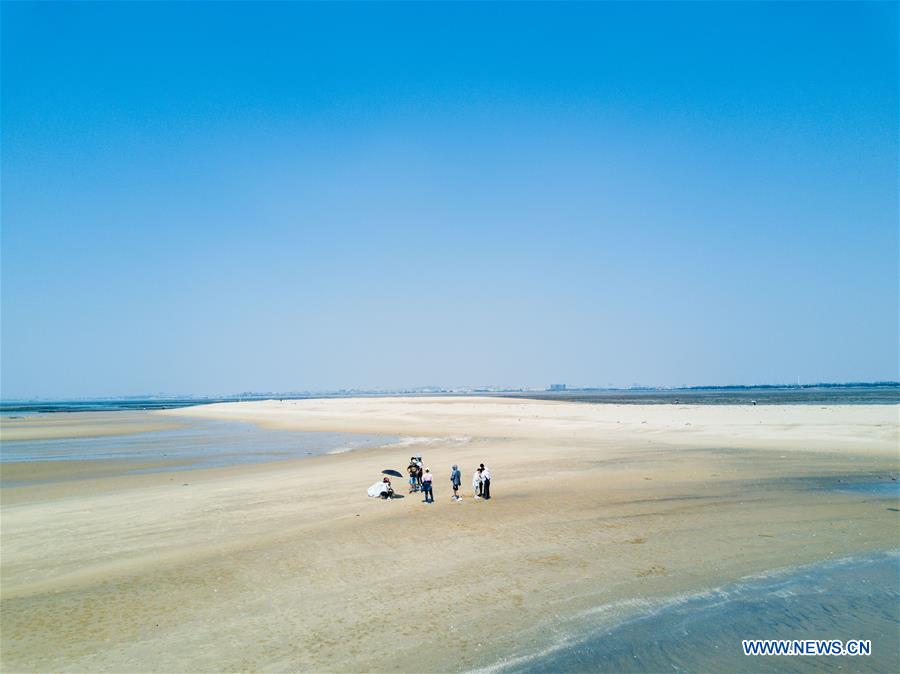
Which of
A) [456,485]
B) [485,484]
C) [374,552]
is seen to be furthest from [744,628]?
[456,485]

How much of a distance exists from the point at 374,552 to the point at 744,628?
348 inches

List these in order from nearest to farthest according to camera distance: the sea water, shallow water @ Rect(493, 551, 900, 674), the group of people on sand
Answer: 1. shallow water @ Rect(493, 551, 900, 674)
2. the group of people on sand
3. the sea water

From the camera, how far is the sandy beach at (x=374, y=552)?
9.68m

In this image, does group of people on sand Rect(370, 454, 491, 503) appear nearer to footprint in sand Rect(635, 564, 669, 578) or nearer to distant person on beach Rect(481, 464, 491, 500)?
distant person on beach Rect(481, 464, 491, 500)

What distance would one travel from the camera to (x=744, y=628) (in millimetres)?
9695

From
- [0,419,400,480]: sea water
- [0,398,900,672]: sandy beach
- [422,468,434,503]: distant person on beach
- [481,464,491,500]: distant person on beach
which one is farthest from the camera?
[0,419,400,480]: sea water

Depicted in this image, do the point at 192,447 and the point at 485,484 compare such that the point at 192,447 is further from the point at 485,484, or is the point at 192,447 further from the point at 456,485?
the point at 485,484

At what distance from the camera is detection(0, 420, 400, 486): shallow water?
3641 centimetres

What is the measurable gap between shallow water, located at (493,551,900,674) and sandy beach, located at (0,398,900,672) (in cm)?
62

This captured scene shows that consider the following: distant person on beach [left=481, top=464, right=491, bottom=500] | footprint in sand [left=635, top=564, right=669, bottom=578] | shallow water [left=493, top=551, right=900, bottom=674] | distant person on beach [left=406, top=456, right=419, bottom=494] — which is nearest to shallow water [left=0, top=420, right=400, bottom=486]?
distant person on beach [left=406, top=456, right=419, bottom=494]

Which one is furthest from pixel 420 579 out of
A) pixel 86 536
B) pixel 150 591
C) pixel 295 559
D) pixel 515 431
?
pixel 515 431

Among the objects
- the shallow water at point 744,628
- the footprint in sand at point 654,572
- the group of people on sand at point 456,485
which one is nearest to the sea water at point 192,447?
the group of people on sand at point 456,485

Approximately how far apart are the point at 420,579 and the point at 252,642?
157 inches

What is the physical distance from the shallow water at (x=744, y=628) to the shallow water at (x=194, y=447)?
28.5 metres
